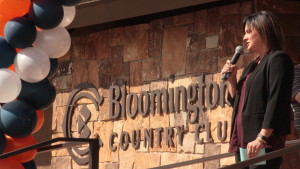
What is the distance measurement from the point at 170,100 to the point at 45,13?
3457 mm

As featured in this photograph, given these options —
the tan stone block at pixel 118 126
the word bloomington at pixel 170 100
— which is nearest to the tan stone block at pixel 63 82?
the word bloomington at pixel 170 100

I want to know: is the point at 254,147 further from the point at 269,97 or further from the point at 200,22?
the point at 200,22

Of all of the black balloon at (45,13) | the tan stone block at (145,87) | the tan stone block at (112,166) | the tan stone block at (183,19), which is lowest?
the tan stone block at (112,166)

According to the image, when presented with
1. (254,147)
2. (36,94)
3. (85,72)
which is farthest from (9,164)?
(85,72)

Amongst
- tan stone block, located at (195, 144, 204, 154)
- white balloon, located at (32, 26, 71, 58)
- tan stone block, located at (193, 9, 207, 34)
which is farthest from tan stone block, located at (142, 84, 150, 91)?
white balloon, located at (32, 26, 71, 58)

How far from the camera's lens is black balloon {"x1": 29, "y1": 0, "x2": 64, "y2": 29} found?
16.3ft

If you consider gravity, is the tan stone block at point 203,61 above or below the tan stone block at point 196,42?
below

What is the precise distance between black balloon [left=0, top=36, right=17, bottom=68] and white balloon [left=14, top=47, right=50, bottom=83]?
0.04 meters

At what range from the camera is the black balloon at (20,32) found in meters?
4.92

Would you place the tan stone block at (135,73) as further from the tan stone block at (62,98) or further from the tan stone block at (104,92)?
the tan stone block at (62,98)

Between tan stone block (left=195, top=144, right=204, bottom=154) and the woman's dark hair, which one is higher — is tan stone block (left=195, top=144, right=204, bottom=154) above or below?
below

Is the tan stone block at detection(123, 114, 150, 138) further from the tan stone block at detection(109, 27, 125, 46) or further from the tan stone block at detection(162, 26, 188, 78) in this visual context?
the tan stone block at detection(109, 27, 125, 46)

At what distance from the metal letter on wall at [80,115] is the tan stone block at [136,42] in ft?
2.42

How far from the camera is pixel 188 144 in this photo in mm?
7965
